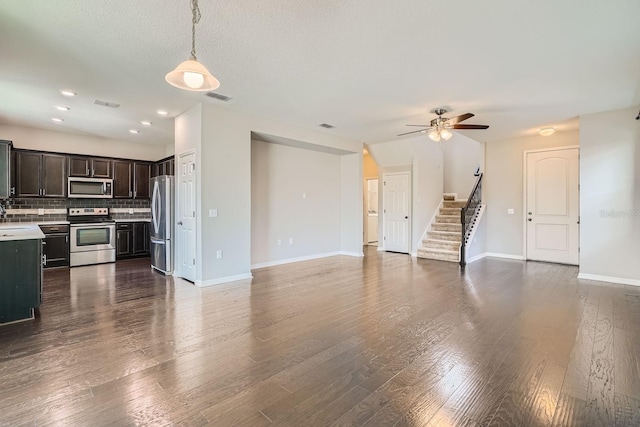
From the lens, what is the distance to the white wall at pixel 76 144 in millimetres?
6116

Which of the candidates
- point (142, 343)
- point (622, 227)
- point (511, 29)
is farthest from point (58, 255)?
point (622, 227)

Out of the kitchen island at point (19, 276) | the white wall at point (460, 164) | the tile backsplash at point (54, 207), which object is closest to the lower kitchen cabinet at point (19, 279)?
the kitchen island at point (19, 276)

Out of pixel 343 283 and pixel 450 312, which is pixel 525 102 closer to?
pixel 450 312

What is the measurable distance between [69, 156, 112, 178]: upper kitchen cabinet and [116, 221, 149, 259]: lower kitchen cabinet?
1205mm

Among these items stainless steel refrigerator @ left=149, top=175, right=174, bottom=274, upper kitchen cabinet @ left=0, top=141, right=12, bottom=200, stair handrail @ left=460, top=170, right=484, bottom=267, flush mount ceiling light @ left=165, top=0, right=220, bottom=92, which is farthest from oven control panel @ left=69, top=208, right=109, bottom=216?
stair handrail @ left=460, top=170, right=484, bottom=267

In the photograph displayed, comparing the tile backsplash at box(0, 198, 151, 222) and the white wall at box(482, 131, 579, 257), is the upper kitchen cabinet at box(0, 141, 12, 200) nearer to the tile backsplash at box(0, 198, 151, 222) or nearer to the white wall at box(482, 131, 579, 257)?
the tile backsplash at box(0, 198, 151, 222)

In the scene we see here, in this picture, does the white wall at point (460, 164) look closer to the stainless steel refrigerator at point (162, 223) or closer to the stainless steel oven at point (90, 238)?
the stainless steel refrigerator at point (162, 223)

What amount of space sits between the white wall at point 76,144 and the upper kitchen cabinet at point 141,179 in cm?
33

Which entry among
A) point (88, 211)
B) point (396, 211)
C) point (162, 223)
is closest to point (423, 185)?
point (396, 211)

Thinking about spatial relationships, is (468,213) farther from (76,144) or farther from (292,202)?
(76,144)

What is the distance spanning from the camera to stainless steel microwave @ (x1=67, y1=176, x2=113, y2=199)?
6.55 m

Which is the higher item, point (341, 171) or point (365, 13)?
point (365, 13)

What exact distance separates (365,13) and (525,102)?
341cm

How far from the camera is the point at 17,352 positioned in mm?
2590
